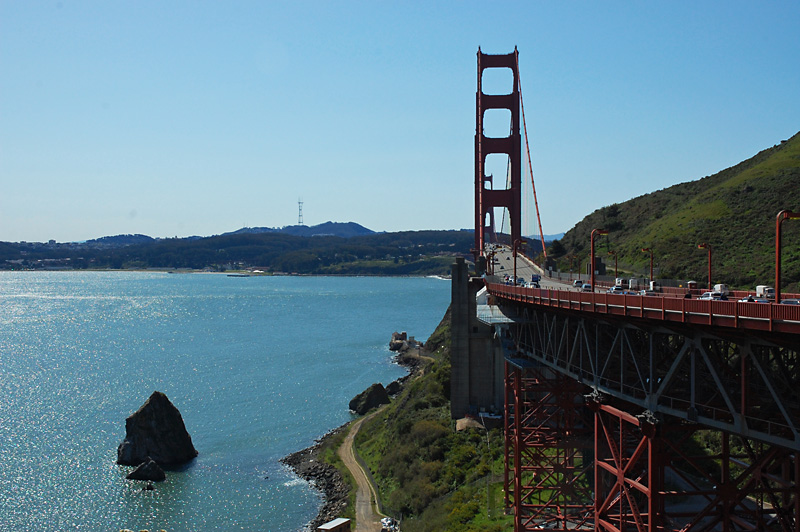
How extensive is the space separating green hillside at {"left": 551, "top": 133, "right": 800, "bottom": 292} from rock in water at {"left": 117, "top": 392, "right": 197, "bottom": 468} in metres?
33.0

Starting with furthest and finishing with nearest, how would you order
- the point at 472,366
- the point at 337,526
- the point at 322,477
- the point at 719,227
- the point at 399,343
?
the point at 399,343
the point at 719,227
the point at 322,477
the point at 472,366
the point at 337,526

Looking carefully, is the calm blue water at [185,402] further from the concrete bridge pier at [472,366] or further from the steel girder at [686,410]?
the steel girder at [686,410]

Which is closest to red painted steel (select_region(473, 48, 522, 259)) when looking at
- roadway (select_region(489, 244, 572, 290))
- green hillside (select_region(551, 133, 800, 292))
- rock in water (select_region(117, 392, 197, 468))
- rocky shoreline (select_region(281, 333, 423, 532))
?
roadway (select_region(489, 244, 572, 290))

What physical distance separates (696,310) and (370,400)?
155 ft

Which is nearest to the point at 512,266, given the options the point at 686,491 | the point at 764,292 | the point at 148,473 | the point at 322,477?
the point at 322,477

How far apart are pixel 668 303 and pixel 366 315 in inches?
5039

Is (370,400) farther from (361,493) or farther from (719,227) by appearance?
(719,227)

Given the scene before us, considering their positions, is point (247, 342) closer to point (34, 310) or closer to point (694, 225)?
point (694, 225)

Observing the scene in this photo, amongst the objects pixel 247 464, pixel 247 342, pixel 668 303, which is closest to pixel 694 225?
pixel 247 464

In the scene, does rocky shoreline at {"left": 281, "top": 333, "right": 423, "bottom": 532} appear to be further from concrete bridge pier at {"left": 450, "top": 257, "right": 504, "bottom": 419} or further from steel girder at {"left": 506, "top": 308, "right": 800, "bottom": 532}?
steel girder at {"left": 506, "top": 308, "right": 800, "bottom": 532}

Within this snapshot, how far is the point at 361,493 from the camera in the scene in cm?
3847

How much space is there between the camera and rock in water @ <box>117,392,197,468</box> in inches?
1859

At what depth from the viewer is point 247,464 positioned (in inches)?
1858

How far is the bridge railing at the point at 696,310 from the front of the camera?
39.9ft
